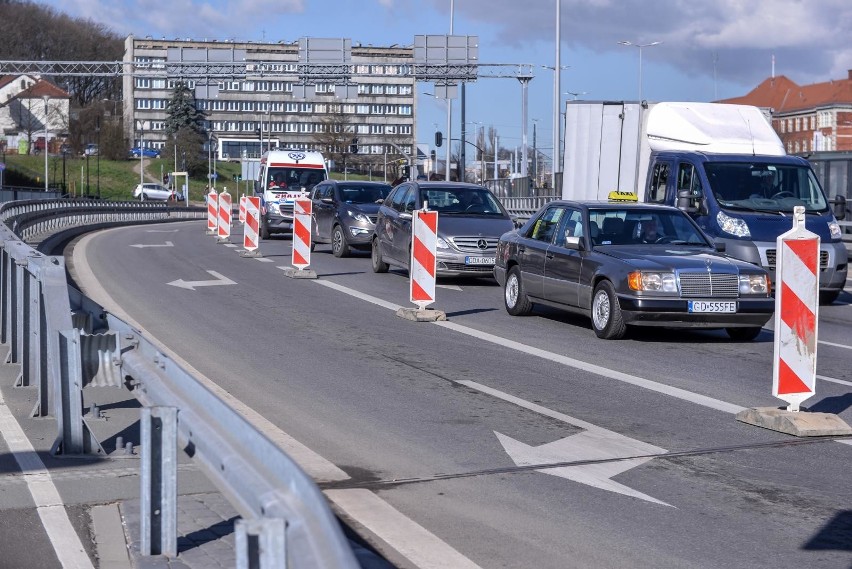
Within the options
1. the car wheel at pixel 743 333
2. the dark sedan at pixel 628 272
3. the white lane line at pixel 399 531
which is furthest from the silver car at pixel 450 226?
the white lane line at pixel 399 531

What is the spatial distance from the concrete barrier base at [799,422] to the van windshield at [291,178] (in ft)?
91.3

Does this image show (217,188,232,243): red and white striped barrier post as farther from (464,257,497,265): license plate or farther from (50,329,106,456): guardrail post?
(50,329,106,456): guardrail post

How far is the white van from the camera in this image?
34.2 meters

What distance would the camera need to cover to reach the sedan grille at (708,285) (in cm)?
1263

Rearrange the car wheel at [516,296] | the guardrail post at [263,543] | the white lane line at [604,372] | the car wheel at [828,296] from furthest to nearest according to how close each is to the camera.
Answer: the car wheel at [828,296] → the car wheel at [516,296] → the white lane line at [604,372] → the guardrail post at [263,543]

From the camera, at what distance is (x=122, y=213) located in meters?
51.7

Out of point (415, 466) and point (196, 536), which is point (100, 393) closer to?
point (415, 466)

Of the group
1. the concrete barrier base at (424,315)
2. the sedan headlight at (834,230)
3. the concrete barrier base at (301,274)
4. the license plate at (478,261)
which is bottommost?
the concrete barrier base at (301,274)

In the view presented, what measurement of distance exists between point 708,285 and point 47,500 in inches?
324

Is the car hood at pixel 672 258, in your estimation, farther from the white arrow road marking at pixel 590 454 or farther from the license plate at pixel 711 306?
the white arrow road marking at pixel 590 454

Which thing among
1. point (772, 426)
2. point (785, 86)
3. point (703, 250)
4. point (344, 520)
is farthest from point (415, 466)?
point (785, 86)

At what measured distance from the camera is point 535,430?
26.9ft

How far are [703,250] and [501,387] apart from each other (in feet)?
15.2

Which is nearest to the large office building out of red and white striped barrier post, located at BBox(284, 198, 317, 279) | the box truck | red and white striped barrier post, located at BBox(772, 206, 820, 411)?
Answer: the box truck
